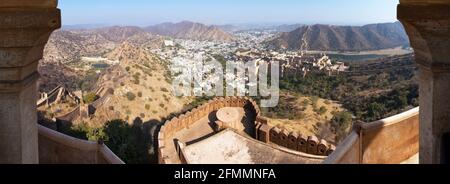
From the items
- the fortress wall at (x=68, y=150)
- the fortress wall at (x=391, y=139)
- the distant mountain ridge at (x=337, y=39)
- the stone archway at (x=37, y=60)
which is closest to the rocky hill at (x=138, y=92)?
the fortress wall at (x=68, y=150)

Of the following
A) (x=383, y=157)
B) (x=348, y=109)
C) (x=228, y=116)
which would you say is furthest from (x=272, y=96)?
(x=383, y=157)

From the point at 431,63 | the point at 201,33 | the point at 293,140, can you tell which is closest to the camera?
the point at 431,63

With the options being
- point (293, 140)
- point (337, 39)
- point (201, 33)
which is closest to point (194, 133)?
point (293, 140)

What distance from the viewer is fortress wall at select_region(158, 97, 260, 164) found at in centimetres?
1272

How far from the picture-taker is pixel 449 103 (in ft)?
9.07

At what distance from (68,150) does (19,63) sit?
6.28ft

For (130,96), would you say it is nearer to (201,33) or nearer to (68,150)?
(68,150)

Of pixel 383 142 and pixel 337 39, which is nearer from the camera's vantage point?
pixel 383 142

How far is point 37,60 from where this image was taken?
2.89 metres

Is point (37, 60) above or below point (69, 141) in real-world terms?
above

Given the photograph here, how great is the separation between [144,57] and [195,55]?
22.7ft

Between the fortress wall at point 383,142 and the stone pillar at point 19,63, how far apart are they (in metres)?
2.43

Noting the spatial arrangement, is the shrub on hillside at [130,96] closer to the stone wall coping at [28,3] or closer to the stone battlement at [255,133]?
the stone battlement at [255,133]

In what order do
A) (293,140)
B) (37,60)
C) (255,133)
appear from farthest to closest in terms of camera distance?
(255,133)
(293,140)
(37,60)
